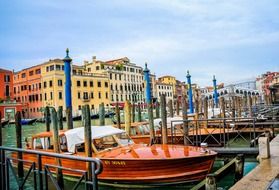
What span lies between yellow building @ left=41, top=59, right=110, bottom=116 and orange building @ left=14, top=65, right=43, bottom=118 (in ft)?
6.19

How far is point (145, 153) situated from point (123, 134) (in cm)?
166

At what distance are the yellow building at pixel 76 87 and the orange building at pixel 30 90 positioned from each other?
74.3 inches

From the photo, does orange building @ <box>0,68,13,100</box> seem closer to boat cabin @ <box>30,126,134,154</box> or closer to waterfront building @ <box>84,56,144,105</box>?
waterfront building @ <box>84,56,144,105</box>

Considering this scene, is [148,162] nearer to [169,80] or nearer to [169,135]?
[169,135]

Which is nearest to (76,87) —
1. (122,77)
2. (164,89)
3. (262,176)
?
(122,77)

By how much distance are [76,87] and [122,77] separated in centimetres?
1307

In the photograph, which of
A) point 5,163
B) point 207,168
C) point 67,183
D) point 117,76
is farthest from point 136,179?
point 117,76

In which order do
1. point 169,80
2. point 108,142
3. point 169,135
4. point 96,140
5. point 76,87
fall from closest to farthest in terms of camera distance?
point 96,140 < point 108,142 < point 169,135 < point 76,87 < point 169,80

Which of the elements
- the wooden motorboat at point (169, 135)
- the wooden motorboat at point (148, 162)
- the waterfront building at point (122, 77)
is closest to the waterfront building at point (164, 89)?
the waterfront building at point (122, 77)

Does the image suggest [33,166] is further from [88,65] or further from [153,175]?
[88,65]

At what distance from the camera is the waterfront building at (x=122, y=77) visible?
6047 centimetres

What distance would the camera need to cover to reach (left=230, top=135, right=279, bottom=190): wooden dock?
15.0 feet

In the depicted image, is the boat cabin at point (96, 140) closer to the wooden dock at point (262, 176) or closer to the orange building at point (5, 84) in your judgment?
the wooden dock at point (262, 176)

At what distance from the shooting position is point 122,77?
63.4 meters
